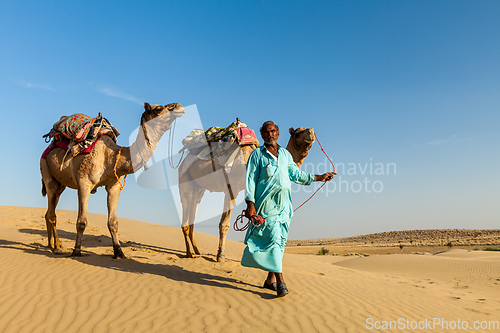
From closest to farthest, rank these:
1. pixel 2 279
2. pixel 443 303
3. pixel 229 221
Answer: pixel 2 279 → pixel 443 303 → pixel 229 221

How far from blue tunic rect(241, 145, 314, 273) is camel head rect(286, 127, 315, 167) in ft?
4.72

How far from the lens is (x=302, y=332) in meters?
3.71

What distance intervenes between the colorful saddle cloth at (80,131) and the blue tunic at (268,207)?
4566 mm

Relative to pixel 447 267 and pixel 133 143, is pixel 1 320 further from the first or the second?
pixel 447 267

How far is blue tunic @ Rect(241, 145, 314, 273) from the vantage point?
15.5ft

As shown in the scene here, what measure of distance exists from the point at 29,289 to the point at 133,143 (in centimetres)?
354

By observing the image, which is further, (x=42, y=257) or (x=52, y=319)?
(x=42, y=257)

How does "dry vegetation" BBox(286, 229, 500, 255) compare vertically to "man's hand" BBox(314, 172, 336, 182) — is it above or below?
below

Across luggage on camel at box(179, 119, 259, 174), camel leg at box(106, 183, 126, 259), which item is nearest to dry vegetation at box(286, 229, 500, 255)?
luggage on camel at box(179, 119, 259, 174)

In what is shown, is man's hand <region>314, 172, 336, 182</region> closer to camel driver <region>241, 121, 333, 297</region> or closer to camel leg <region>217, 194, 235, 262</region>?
camel driver <region>241, 121, 333, 297</region>

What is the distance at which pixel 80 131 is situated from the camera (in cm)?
753

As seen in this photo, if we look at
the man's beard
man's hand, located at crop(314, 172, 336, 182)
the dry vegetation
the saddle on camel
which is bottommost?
the dry vegetation

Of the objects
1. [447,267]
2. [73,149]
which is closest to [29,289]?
[73,149]

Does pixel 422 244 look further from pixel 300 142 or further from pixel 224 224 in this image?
pixel 300 142
